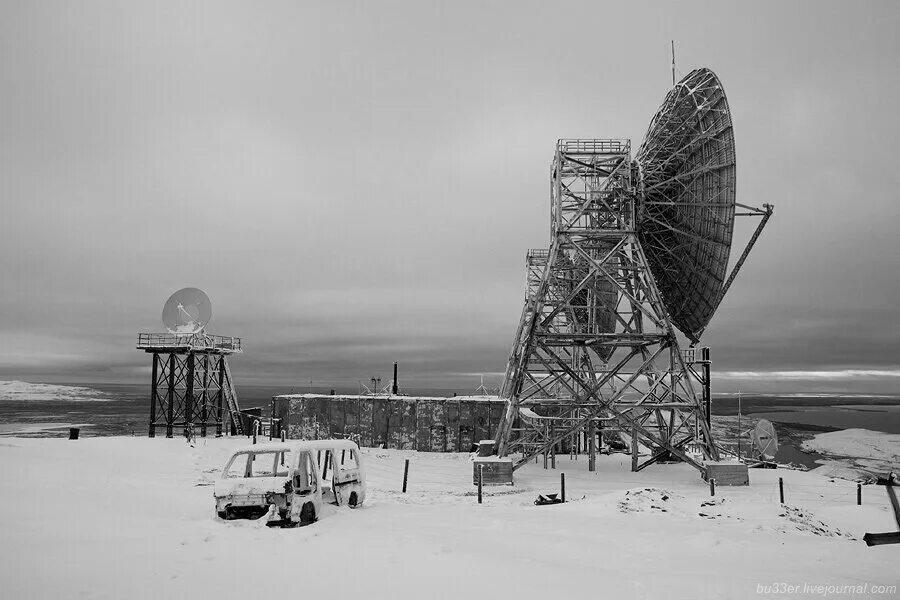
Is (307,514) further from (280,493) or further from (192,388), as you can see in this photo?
(192,388)

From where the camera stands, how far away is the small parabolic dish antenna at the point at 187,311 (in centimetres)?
3653

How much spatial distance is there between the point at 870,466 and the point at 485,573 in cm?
4390

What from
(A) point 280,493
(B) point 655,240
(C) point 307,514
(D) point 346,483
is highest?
(B) point 655,240

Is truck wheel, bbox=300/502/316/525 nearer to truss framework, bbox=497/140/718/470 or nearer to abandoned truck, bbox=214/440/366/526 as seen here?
abandoned truck, bbox=214/440/366/526

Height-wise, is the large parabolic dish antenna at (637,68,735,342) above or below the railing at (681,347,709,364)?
above

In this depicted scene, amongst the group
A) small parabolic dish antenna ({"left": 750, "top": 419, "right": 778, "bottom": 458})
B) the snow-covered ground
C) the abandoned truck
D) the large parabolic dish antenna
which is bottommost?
small parabolic dish antenna ({"left": 750, "top": 419, "right": 778, "bottom": 458})

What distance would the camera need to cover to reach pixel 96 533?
966 cm

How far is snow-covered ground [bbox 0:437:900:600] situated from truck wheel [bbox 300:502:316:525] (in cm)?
25

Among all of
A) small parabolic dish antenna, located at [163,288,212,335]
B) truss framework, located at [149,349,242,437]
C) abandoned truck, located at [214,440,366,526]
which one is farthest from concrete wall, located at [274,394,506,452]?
abandoned truck, located at [214,440,366,526]

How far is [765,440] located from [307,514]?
28.5 meters

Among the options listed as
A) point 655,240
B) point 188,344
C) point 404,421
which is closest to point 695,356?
point 655,240

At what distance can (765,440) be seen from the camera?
1236 inches

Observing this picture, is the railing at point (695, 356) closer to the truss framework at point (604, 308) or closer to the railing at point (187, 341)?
the truss framework at point (604, 308)

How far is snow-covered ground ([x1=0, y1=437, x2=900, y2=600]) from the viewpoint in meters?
7.53
